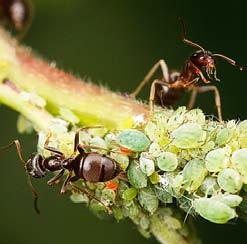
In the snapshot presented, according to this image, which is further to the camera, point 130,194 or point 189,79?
point 189,79

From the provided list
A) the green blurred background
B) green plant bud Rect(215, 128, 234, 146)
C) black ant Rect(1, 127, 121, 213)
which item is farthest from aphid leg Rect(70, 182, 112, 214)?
the green blurred background

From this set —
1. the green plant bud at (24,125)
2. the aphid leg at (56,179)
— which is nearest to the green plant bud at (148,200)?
the aphid leg at (56,179)

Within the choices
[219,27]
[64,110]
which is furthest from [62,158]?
[219,27]

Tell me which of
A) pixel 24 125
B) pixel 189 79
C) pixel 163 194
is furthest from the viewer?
pixel 189 79

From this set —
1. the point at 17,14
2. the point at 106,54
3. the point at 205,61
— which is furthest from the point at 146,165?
the point at 106,54

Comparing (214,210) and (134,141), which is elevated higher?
(134,141)

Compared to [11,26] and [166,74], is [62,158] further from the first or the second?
[11,26]

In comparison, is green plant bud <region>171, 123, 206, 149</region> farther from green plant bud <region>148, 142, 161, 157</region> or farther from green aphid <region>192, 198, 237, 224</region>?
green aphid <region>192, 198, 237, 224</region>

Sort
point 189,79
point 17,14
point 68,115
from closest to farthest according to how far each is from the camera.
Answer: point 68,115
point 189,79
point 17,14

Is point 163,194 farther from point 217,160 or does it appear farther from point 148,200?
point 217,160
